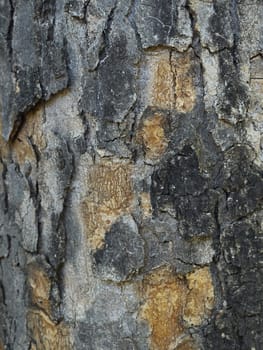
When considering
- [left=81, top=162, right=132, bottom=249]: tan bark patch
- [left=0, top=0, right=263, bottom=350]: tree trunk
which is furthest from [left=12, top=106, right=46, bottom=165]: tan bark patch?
[left=81, top=162, right=132, bottom=249]: tan bark patch

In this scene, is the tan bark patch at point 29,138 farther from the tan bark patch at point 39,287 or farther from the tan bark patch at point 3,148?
the tan bark patch at point 39,287

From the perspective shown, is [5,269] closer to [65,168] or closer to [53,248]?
[53,248]

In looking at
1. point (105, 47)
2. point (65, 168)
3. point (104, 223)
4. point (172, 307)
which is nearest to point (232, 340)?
point (172, 307)

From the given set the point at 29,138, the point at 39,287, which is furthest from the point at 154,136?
the point at 39,287

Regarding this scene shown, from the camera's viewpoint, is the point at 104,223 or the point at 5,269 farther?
the point at 5,269

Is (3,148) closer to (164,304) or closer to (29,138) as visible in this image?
(29,138)

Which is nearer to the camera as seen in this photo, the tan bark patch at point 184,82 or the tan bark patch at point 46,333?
the tan bark patch at point 184,82

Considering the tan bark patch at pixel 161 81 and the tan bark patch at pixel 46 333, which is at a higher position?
the tan bark patch at pixel 161 81

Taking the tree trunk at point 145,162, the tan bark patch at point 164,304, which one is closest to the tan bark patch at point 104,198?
the tree trunk at point 145,162

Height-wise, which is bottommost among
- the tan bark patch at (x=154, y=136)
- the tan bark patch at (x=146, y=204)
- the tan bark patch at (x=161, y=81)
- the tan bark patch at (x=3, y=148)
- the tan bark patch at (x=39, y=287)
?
the tan bark patch at (x=39, y=287)
